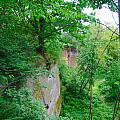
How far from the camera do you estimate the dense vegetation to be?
3178 millimetres

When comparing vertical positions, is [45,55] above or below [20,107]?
above

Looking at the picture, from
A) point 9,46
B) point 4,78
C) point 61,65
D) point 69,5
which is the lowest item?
point 61,65

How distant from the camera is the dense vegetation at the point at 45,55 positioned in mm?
3178

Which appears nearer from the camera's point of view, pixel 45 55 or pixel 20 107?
pixel 20 107

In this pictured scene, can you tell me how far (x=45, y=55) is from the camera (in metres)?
6.37

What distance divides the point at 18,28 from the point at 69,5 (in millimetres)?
1446

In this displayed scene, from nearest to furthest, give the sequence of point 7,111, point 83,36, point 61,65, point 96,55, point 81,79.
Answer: point 7,111
point 83,36
point 96,55
point 61,65
point 81,79

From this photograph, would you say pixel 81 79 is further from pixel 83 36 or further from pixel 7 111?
pixel 7 111

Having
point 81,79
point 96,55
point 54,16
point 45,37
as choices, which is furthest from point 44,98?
point 81,79

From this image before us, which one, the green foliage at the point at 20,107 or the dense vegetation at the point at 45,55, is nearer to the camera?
the green foliage at the point at 20,107

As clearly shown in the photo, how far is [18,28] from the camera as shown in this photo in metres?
4.35

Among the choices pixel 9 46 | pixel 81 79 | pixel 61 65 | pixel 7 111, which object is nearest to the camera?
pixel 7 111

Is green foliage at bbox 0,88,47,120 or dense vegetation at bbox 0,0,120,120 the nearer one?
green foliage at bbox 0,88,47,120

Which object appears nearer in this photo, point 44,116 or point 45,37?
point 44,116
